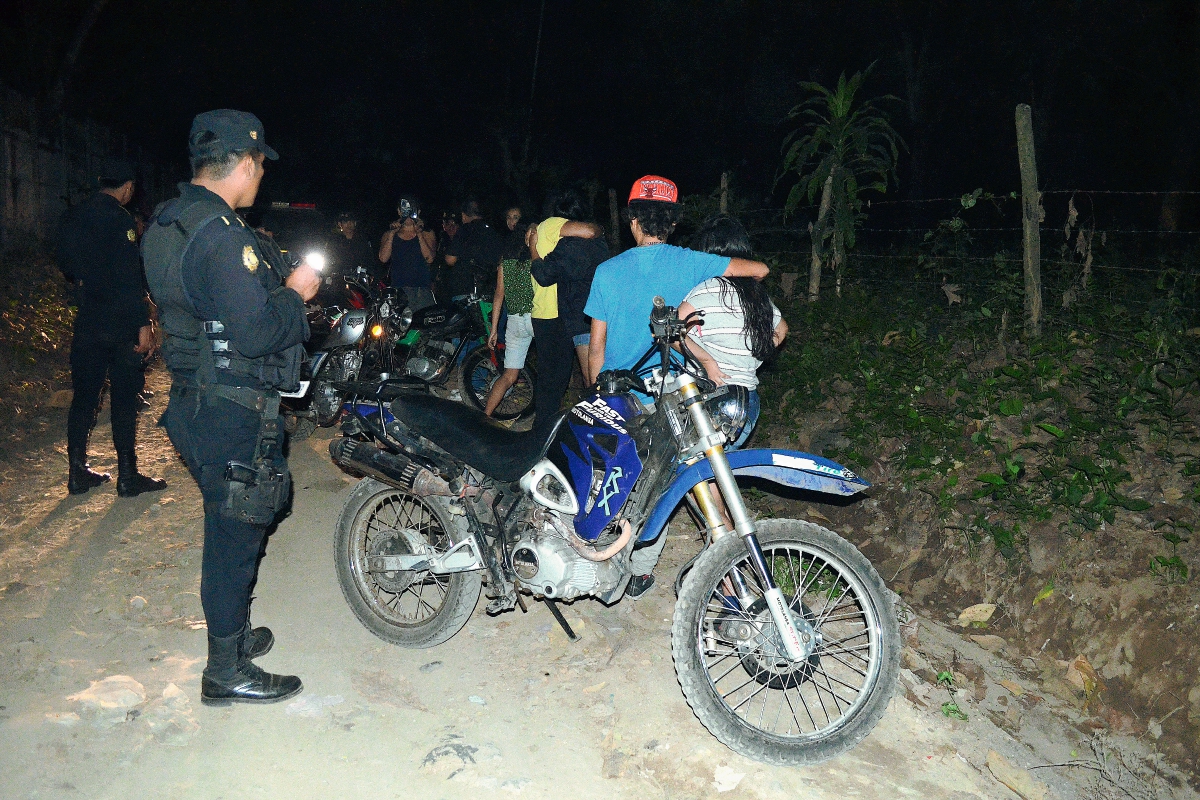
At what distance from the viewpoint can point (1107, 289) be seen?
7.10 metres

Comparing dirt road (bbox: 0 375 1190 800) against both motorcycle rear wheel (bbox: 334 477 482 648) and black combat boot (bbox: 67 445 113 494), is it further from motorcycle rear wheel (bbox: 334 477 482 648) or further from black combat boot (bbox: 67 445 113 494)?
black combat boot (bbox: 67 445 113 494)

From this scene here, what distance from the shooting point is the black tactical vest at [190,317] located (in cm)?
323

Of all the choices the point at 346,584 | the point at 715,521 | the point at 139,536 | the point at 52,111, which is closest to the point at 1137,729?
the point at 715,521

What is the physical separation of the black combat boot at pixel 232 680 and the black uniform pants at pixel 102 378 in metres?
2.73

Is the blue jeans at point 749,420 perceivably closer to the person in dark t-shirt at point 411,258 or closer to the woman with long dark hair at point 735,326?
the woman with long dark hair at point 735,326

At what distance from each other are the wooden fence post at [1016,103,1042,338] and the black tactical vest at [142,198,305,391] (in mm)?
5154

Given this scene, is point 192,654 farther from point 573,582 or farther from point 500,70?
point 500,70

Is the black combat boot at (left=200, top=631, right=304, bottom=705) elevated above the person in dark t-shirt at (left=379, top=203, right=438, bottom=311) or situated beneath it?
situated beneath

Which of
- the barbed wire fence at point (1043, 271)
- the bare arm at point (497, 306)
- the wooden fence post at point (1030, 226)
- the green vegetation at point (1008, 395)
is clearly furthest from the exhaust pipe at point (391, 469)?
the wooden fence post at point (1030, 226)

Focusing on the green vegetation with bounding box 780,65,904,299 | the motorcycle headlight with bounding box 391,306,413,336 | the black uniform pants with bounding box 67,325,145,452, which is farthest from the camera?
the green vegetation with bounding box 780,65,904,299

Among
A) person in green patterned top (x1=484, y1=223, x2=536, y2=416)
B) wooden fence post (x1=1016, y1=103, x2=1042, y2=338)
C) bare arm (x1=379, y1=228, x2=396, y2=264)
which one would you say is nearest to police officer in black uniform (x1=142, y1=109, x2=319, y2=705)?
person in green patterned top (x1=484, y1=223, x2=536, y2=416)

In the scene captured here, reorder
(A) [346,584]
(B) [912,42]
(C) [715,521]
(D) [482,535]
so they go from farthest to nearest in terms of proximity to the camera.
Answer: (B) [912,42], (A) [346,584], (D) [482,535], (C) [715,521]

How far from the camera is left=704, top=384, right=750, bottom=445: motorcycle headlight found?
3.29 metres

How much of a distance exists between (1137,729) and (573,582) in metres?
2.72
